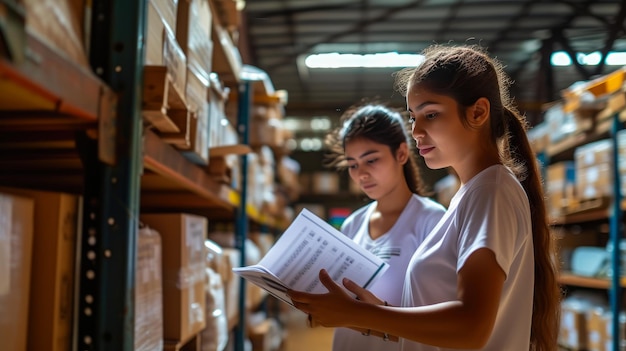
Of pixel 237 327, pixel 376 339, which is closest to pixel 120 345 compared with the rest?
pixel 376 339

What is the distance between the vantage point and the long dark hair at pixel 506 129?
126 centimetres

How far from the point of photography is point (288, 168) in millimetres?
7160

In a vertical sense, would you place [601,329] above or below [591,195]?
below

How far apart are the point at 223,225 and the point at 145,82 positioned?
3.22 meters

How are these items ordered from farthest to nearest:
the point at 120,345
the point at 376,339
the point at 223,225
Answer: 1. the point at 223,225
2. the point at 376,339
3. the point at 120,345

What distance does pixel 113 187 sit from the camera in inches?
47.3

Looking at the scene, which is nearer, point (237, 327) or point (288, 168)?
point (237, 327)

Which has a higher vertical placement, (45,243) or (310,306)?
(45,243)

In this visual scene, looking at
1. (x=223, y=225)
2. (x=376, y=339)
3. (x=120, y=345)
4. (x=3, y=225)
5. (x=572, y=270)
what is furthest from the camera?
(x=572, y=270)

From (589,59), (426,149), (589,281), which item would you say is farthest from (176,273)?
(589,59)

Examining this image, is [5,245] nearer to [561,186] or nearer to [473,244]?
[473,244]

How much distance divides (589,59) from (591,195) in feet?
8.66

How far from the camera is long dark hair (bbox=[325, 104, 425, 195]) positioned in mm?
2051

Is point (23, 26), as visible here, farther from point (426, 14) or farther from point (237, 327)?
point (426, 14)
